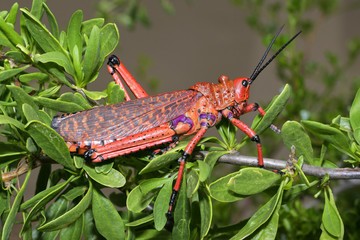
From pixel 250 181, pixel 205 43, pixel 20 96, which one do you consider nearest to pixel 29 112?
pixel 20 96

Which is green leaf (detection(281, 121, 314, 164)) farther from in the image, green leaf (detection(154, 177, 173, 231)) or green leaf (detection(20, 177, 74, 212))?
green leaf (detection(20, 177, 74, 212))

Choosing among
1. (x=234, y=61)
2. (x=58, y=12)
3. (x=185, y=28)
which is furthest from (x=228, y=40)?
(x=58, y=12)

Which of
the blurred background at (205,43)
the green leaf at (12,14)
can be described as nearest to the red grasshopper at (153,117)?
the green leaf at (12,14)

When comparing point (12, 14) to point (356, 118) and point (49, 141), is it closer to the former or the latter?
point (49, 141)

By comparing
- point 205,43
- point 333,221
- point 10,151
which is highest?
point 10,151

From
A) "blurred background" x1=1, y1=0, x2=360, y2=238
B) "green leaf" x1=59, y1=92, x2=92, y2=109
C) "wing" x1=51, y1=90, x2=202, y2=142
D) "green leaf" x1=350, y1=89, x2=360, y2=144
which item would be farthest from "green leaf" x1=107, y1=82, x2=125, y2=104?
"blurred background" x1=1, y1=0, x2=360, y2=238

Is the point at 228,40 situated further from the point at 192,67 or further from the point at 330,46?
the point at 330,46
